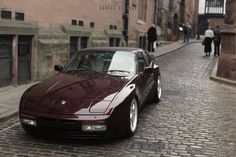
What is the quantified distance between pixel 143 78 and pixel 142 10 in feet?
64.6

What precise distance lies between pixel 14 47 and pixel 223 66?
6.94m

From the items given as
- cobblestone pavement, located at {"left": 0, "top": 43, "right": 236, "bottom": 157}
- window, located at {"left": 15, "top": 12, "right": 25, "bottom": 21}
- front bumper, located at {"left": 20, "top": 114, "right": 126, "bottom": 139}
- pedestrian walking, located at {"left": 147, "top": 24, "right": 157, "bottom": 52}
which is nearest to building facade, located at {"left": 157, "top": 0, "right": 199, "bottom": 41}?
pedestrian walking, located at {"left": 147, "top": 24, "right": 157, "bottom": 52}

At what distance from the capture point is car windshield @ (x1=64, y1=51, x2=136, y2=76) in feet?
26.3

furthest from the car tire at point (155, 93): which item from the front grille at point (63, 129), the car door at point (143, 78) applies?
the front grille at point (63, 129)

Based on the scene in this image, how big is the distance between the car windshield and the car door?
0.62 feet

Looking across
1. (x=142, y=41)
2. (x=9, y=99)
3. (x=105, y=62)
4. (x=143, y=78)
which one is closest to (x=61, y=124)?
(x=105, y=62)

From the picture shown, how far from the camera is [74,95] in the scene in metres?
6.73

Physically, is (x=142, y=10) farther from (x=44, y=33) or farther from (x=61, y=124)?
(x=61, y=124)

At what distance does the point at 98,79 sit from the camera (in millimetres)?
7516

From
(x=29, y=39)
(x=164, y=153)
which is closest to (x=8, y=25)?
(x=29, y=39)

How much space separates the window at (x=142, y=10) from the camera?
26.9 meters

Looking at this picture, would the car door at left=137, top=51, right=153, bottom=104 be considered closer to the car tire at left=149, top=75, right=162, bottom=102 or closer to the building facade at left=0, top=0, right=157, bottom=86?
the car tire at left=149, top=75, right=162, bottom=102

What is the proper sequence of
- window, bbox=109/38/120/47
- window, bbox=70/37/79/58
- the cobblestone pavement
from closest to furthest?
the cobblestone pavement < window, bbox=70/37/79/58 < window, bbox=109/38/120/47

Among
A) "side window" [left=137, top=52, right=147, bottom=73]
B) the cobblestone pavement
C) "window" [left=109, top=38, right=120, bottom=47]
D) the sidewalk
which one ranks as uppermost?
"window" [left=109, top=38, right=120, bottom=47]
